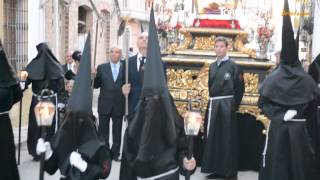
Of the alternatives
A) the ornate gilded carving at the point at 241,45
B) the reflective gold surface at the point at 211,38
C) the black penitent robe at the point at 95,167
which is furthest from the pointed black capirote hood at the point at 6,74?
the ornate gilded carving at the point at 241,45

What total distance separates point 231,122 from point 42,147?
3383 millimetres

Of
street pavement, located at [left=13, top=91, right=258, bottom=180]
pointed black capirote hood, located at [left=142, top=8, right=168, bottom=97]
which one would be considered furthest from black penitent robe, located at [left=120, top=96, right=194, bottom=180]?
street pavement, located at [left=13, top=91, right=258, bottom=180]

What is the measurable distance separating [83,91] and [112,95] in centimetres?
374

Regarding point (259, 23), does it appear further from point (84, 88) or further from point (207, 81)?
point (84, 88)

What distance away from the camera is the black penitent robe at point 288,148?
6.02 meters

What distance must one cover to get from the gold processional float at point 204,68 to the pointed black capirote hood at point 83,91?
10.8 ft

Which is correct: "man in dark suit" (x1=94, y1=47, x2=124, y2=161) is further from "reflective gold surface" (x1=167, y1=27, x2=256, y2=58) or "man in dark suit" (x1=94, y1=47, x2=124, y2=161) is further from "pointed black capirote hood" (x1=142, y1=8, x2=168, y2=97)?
"pointed black capirote hood" (x1=142, y1=8, x2=168, y2=97)

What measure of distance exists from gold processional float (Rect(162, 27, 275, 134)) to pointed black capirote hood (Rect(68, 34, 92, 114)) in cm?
328

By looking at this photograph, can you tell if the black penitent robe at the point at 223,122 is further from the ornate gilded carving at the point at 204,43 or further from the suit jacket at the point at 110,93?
the suit jacket at the point at 110,93

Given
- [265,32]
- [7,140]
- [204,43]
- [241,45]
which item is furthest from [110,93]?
[265,32]

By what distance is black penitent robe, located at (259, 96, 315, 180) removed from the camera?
6.02m

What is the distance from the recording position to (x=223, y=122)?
7434 mm

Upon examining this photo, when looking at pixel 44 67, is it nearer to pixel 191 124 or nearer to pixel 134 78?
pixel 134 78

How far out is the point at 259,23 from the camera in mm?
18609
